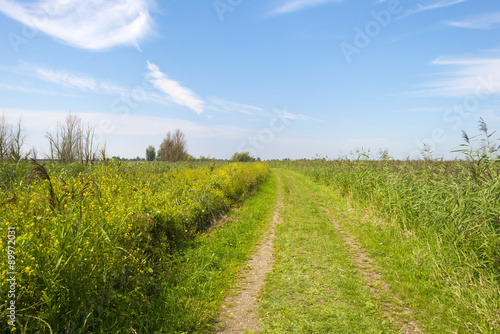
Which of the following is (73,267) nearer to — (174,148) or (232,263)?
(232,263)

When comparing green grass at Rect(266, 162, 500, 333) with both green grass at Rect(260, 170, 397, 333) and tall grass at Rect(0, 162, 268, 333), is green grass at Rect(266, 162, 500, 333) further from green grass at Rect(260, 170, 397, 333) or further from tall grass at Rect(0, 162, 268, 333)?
tall grass at Rect(0, 162, 268, 333)

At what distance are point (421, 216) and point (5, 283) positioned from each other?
7886 mm

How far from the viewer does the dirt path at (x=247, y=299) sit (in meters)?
3.52

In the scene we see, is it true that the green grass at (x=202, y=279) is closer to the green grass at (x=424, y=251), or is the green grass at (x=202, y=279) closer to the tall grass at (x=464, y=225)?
the green grass at (x=424, y=251)

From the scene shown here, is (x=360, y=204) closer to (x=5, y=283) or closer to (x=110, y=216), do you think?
(x=110, y=216)

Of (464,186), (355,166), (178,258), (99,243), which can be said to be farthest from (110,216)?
(355,166)

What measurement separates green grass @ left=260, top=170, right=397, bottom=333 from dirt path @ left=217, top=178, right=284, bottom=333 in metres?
0.16

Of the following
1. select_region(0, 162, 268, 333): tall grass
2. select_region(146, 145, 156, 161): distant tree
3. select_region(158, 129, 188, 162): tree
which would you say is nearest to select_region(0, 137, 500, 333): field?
select_region(0, 162, 268, 333): tall grass

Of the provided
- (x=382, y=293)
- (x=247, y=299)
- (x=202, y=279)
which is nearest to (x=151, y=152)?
(x=202, y=279)

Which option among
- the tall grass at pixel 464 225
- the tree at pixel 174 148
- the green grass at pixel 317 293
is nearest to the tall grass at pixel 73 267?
the green grass at pixel 317 293

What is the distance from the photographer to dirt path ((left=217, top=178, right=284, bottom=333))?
3519mm

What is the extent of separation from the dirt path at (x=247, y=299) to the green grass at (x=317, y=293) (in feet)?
0.52

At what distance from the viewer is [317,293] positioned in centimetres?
429

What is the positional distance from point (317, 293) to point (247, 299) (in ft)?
3.90
